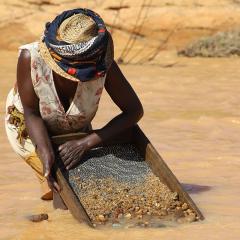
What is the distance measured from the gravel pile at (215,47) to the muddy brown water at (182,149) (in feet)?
0.48

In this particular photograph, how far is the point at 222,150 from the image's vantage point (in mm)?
6875

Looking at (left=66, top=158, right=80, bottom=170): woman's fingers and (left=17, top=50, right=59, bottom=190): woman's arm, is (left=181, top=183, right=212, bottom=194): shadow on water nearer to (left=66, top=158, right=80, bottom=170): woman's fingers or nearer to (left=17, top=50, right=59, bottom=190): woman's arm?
(left=66, top=158, right=80, bottom=170): woman's fingers

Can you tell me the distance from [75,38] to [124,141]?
2.92 feet

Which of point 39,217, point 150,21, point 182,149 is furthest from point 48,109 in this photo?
point 150,21

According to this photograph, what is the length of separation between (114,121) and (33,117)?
0.51 m

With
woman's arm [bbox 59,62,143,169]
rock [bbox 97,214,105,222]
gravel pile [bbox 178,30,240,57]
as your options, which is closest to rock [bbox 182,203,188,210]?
rock [bbox 97,214,105,222]

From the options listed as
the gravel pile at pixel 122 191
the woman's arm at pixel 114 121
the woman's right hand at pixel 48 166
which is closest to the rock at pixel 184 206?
the gravel pile at pixel 122 191

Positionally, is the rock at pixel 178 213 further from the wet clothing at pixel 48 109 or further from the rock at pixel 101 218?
the wet clothing at pixel 48 109

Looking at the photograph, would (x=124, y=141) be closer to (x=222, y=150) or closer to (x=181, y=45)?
(x=222, y=150)

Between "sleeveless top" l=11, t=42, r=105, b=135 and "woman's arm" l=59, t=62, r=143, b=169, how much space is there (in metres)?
0.10

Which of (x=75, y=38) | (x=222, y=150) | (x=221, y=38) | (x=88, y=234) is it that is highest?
(x=75, y=38)

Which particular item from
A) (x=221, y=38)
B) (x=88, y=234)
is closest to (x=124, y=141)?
(x=88, y=234)

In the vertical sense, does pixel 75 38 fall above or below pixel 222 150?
above

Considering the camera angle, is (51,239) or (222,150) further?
(222,150)
